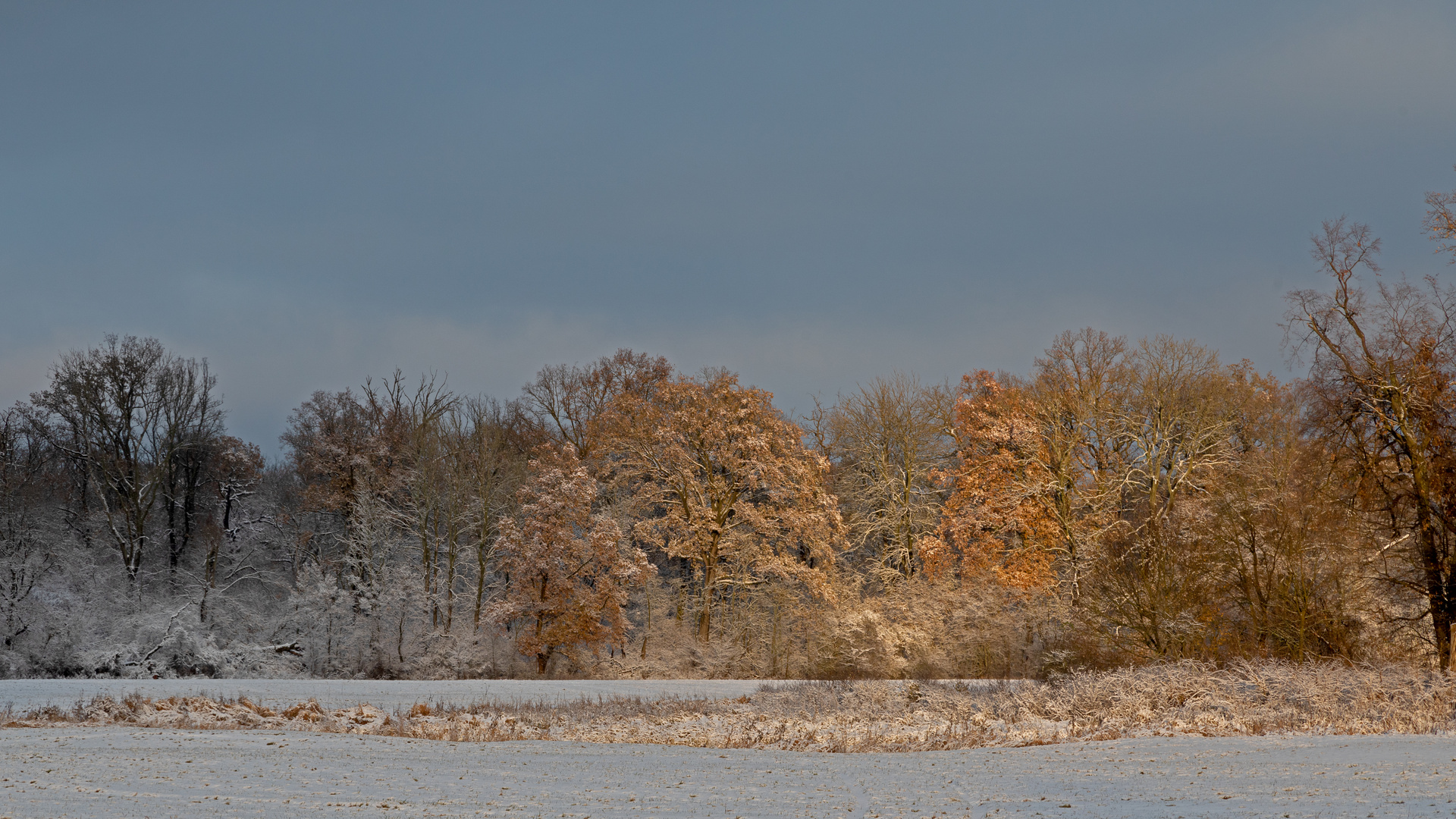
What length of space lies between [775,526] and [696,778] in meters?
23.2

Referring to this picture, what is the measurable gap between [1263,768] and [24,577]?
38300mm

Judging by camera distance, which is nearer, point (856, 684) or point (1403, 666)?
point (1403, 666)

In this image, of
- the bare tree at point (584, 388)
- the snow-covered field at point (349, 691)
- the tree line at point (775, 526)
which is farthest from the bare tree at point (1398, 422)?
the bare tree at point (584, 388)

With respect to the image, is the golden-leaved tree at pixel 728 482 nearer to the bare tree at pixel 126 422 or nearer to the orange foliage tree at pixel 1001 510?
the orange foliage tree at pixel 1001 510

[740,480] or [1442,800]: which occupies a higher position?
[740,480]

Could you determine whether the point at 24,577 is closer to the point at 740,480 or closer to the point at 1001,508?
the point at 740,480

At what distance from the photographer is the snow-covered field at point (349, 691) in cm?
1805

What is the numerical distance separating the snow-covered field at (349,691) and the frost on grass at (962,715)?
1186mm

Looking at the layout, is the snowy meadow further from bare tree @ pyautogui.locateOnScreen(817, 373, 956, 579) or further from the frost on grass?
bare tree @ pyautogui.locateOnScreen(817, 373, 956, 579)

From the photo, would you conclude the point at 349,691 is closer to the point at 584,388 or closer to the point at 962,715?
the point at 962,715

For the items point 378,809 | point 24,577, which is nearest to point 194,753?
point 378,809

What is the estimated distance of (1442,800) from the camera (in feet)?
25.3

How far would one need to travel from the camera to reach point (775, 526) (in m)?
33.5

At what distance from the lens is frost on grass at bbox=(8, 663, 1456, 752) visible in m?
13.9
